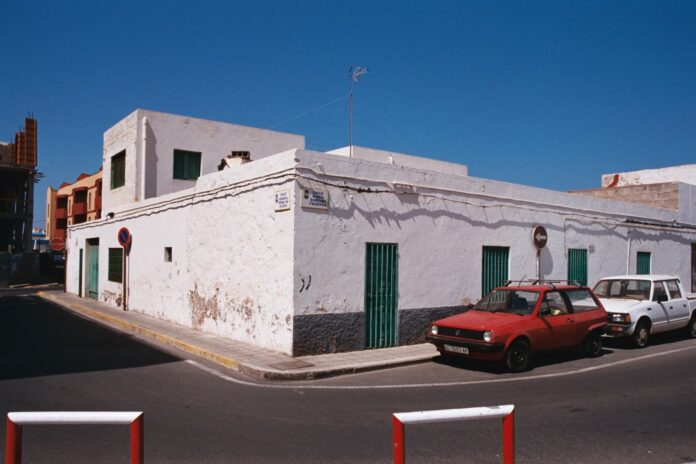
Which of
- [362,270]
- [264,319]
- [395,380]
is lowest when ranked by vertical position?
[395,380]

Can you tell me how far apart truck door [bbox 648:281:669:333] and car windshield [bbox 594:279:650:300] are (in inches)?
7.4

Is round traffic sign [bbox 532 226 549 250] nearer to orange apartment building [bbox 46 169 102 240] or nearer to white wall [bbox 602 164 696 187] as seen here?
white wall [bbox 602 164 696 187]

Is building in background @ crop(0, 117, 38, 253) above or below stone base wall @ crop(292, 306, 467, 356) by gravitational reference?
above

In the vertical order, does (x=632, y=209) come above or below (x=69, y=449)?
above

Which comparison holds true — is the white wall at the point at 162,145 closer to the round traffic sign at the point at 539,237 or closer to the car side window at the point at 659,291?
the round traffic sign at the point at 539,237

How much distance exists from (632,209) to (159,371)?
1680 cm

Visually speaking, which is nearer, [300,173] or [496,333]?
[496,333]

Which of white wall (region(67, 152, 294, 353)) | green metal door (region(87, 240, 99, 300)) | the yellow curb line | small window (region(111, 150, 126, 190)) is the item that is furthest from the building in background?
white wall (region(67, 152, 294, 353))

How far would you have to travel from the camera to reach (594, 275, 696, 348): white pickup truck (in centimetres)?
1194

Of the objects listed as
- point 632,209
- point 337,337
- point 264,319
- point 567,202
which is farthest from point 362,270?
point 632,209

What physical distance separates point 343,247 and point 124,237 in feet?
32.7

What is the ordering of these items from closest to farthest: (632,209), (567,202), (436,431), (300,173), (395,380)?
(436,431), (395,380), (300,173), (567,202), (632,209)

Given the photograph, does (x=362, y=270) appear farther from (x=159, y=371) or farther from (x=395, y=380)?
(x=159, y=371)

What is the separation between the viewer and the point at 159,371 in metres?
8.91
